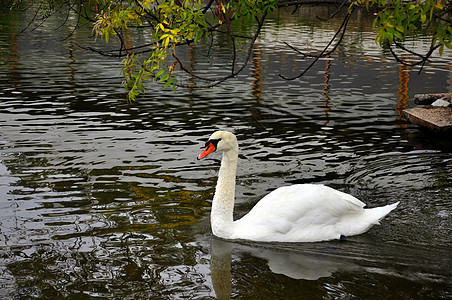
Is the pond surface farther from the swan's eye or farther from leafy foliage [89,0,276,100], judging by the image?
leafy foliage [89,0,276,100]

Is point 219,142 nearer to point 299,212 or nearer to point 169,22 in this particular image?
point 299,212

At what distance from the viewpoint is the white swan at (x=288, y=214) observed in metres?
6.91

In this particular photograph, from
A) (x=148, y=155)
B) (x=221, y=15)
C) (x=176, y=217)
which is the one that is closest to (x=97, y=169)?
(x=148, y=155)

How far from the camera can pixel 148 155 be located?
10.5 meters

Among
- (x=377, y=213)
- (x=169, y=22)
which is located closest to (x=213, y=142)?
(x=169, y=22)

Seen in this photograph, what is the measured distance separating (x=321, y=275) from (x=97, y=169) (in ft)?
15.5

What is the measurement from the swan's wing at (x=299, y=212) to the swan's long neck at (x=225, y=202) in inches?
6.6

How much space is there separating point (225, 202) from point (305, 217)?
92 centimetres

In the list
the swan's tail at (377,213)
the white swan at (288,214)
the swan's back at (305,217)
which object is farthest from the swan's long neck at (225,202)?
the swan's tail at (377,213)

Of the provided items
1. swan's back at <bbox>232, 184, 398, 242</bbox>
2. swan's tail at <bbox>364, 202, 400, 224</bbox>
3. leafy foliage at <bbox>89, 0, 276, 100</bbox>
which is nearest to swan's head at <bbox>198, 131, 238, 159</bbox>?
swan's back at <bbox>232, 184, 398, 242</bbox>

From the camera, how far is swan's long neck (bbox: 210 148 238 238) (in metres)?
7.03

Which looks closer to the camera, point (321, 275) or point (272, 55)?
point (321, 275)

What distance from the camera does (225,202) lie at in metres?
7.09

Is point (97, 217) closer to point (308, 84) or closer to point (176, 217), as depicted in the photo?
point (176, 217)
